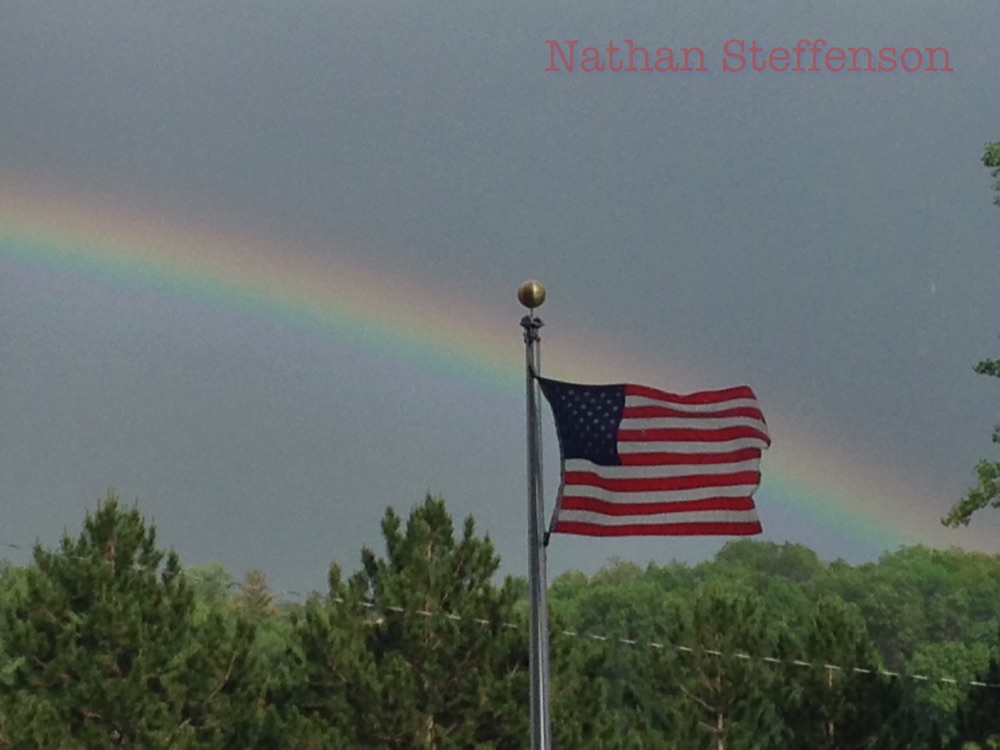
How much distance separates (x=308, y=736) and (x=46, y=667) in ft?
15.1

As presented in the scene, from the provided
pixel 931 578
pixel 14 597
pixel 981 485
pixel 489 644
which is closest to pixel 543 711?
pixel 981 485

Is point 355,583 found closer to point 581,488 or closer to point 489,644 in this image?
point 489,644

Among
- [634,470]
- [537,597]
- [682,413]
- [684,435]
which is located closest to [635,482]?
[634,470]

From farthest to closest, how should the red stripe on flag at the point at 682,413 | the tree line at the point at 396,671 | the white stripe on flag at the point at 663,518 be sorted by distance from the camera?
1. the tree line at the point at 396,671
2. the red stripe on flag at the point at 682,413
3. the white stripe on flag at the point at 663,518

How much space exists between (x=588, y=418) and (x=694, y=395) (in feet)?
1.92

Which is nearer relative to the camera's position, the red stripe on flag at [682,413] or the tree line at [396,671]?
the red stripe on flag at [682,413]

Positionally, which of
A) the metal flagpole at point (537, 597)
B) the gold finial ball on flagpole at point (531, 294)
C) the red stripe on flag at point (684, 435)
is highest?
the gold finial ball on flagpole at point (531, 294)

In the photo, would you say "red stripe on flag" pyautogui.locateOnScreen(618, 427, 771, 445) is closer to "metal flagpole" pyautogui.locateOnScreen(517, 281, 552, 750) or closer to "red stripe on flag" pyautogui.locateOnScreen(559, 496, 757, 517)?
"red stripe on flag" pyautogui.locateOnScreen(559, 496, 757, 517)

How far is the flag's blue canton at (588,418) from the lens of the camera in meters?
7.62

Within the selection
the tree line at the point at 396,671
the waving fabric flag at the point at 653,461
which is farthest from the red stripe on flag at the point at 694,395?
the tree line at the point at 396,671

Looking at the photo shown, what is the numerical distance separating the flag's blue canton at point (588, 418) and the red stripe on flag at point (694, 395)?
0.07 metres

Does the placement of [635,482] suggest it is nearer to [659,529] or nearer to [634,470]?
[634,470]

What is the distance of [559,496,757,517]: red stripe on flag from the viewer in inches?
295

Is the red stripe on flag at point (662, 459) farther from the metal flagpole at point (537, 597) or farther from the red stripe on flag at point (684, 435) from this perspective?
the metal flagpole at point (537, 597)
